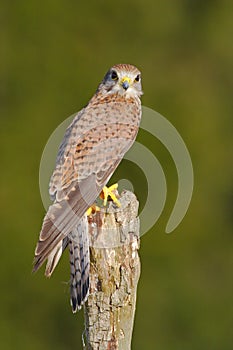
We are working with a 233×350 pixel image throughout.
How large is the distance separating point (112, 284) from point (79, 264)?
170 millimetres

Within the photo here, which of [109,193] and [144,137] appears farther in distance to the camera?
[144,137]

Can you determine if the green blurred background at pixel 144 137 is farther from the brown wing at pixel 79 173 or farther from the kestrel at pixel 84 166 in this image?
the brown wing at pixel 79 173

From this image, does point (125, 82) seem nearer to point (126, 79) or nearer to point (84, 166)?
point (126, 79)

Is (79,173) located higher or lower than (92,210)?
higher

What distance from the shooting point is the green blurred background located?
10.7 m

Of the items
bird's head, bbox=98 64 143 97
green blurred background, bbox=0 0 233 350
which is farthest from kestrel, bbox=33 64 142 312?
green blurred background, bbox=0 0 233 350

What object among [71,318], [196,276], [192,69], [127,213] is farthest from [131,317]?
[192,69]

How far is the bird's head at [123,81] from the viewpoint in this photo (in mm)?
6086

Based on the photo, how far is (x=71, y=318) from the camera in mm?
10492

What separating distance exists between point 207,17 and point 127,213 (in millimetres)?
7720

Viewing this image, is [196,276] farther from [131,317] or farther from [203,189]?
[131,317]

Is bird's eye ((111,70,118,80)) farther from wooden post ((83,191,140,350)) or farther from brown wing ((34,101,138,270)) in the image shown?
wooden post ((83,191,140,350))

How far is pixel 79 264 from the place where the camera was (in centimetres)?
509

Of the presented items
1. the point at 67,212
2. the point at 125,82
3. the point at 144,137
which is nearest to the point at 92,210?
the point at 67,212
